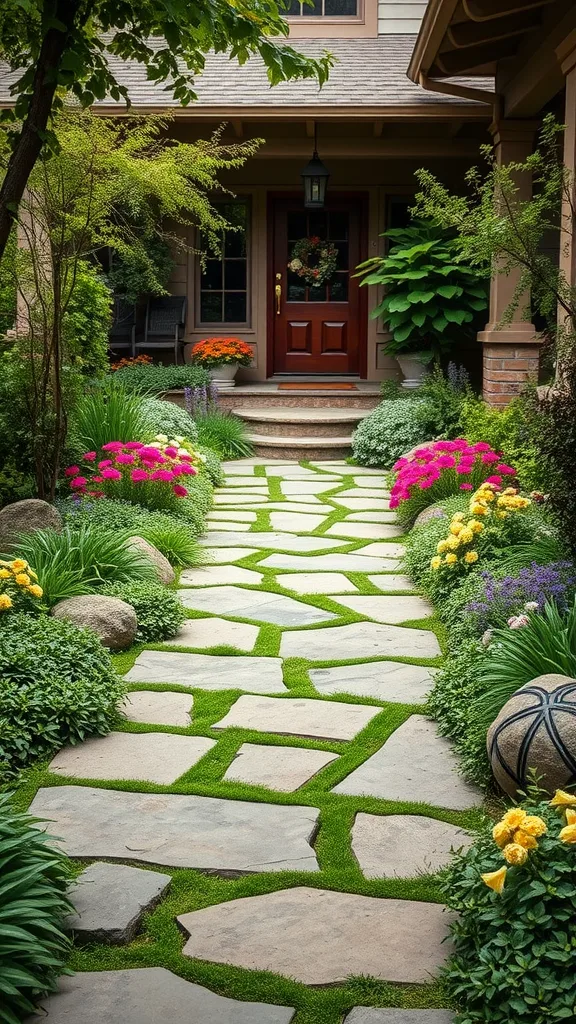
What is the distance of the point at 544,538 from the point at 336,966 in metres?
3.19

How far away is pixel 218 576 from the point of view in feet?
21.1

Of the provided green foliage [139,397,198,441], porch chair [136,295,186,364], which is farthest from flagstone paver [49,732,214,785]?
porch chair [136,295,186,364]

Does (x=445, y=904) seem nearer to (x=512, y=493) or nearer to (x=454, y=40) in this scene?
(x=512, y=493)

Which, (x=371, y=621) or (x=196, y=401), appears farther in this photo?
(x=196, y=401)

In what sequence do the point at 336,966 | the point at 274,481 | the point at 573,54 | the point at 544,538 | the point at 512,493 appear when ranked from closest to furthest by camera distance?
the point at 336,966 → the point at 544,538 → the point at 512,493 → the point at 573,54 → the point at 274,481

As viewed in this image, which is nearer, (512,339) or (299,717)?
(299,717)

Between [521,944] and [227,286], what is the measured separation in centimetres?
1195

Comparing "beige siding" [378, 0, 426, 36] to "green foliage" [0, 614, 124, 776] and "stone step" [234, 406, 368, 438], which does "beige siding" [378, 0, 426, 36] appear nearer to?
"stone step" [234, 406, 368, 438]

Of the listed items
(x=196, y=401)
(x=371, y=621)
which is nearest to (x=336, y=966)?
(x=371, y=621)

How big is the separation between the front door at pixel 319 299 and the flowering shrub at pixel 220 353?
1.24 meters

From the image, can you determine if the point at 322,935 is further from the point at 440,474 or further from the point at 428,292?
the point at 428,292

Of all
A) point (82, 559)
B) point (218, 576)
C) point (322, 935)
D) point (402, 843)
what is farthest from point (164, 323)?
point (322, 935)

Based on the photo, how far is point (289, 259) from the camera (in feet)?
44.8

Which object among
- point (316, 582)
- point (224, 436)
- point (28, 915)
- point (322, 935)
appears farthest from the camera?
point (224, 436)
